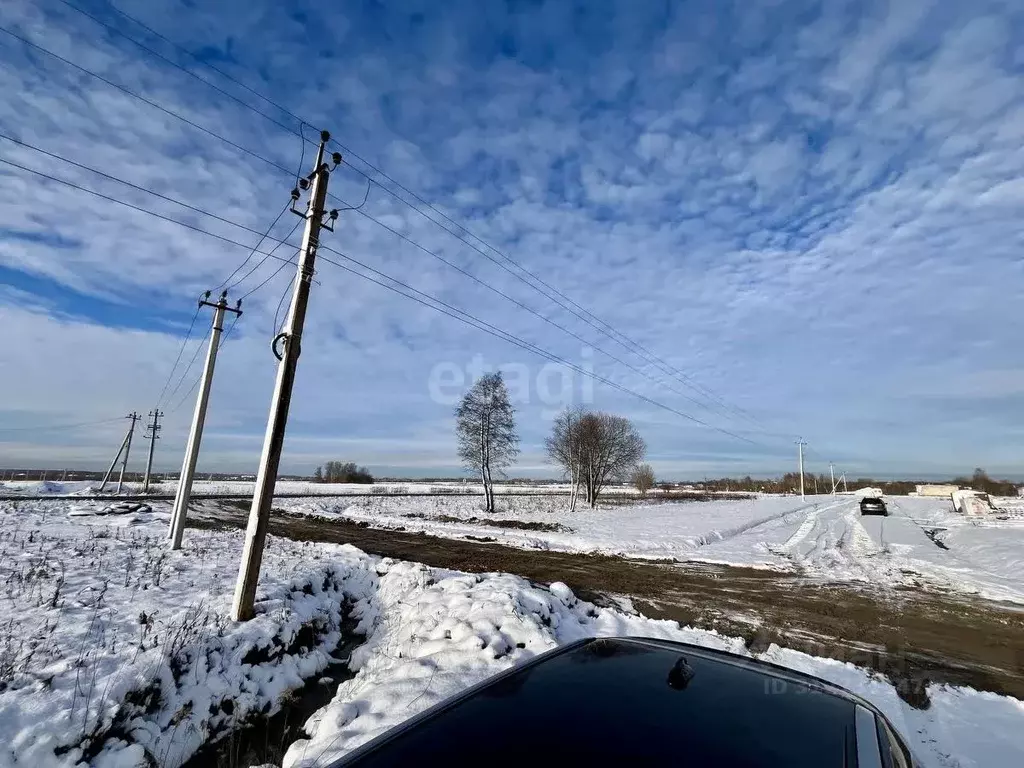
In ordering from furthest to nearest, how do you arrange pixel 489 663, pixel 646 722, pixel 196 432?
pixel 196 432, pixel 489 663, pixel 646 722

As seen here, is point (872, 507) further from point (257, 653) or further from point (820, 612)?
point (257, 653)

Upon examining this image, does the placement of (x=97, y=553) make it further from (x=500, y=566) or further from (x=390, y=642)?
(x=500, y=566)

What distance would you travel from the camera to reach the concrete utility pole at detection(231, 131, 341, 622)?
23.4 feet

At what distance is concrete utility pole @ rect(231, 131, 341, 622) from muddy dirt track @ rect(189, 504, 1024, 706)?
21.4 feet

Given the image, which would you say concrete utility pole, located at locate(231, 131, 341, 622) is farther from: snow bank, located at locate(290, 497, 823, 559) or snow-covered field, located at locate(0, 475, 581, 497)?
snow-covered field, located at locate(0, 475, 581, 497)

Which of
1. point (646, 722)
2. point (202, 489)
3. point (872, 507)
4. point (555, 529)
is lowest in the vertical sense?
point (202, 489)

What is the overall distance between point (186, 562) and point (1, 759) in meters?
7.00

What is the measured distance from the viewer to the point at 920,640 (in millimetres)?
7699

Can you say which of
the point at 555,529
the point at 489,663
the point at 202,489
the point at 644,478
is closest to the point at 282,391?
the point at 489,663

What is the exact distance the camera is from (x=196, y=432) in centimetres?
1232

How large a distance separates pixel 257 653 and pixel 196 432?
307 inches

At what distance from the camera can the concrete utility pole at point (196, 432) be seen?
1195 centimetres

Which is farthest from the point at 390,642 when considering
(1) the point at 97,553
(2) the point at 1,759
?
(1) the point at 97,553

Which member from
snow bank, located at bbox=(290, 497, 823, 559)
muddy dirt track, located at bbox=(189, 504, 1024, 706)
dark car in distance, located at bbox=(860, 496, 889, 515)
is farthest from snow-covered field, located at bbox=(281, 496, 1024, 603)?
dark car in distance, located at bbox=(860, 496, 889, 515)
